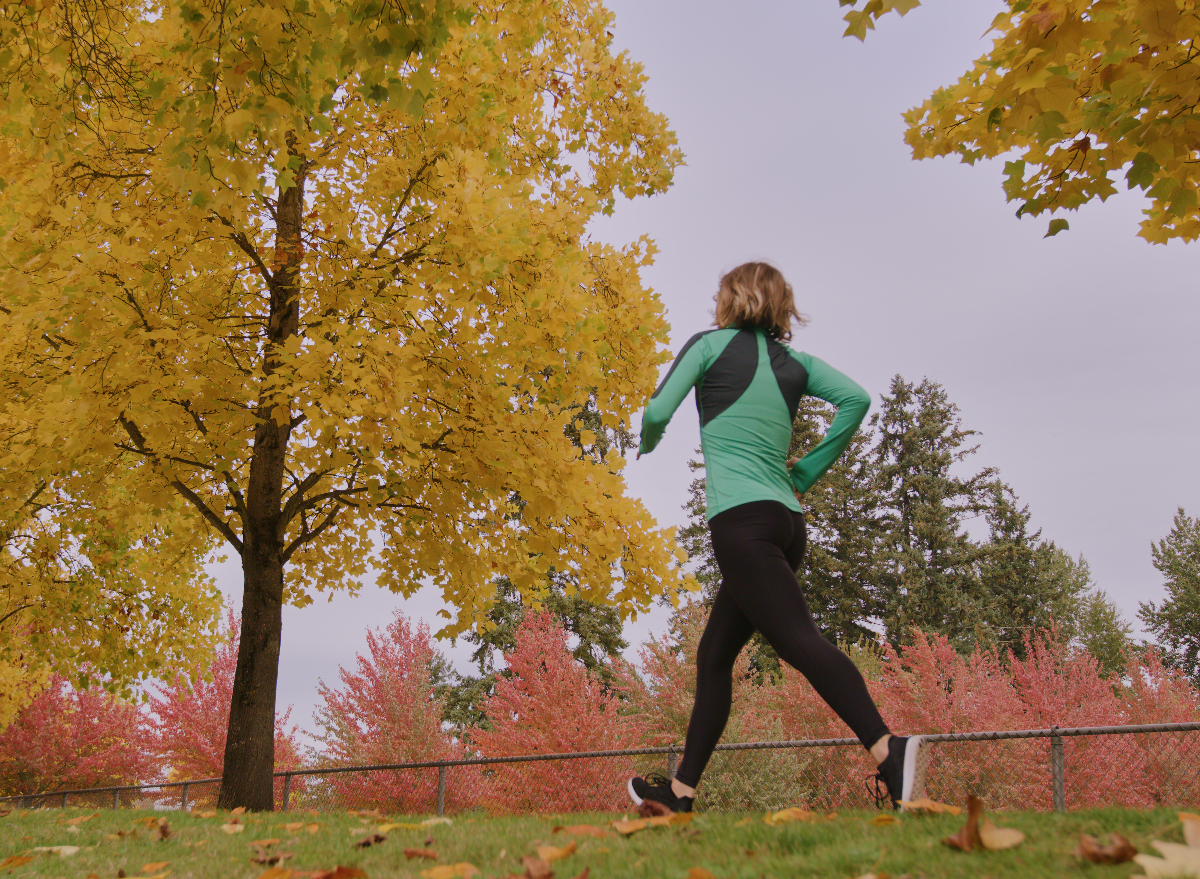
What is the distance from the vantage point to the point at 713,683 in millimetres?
2781

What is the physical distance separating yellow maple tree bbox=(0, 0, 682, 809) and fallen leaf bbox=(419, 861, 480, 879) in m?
2.95

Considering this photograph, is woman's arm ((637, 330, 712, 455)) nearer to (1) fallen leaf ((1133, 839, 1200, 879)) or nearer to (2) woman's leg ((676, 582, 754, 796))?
(2) woman's leg ((676, 582, 754, 796))

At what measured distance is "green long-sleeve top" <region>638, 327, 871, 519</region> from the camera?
2.68 metres

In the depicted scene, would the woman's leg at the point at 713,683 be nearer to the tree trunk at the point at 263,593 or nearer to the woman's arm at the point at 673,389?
the woman's arm at the point at 673,389

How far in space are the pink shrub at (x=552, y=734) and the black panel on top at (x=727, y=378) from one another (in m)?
8.84

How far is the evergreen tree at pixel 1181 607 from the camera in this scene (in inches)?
1258

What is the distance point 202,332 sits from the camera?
5582 millimetres

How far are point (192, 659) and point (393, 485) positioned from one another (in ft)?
19.7

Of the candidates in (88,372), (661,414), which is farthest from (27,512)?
(661,414)

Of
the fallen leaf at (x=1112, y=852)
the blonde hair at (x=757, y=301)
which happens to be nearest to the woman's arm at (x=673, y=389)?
the blonde hair at (x=757, y=301)

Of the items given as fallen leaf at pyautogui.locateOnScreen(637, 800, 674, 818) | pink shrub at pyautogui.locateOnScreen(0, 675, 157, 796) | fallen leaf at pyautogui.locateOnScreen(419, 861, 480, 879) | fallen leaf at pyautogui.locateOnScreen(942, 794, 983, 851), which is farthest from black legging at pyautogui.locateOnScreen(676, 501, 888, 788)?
pink shrub at pyautogui.locateOnScreen(0, 675, 157, 796)

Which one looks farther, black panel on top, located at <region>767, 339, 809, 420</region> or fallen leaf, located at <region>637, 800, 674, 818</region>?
black panel on top, located at <region>767, 339, 809, 420</region>

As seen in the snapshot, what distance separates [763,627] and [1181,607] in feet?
128

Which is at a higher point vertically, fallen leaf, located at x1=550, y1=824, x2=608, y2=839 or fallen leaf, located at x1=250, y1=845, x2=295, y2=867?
fallen leaf, located at x1=550, y1=824, x2=608, y2=839
